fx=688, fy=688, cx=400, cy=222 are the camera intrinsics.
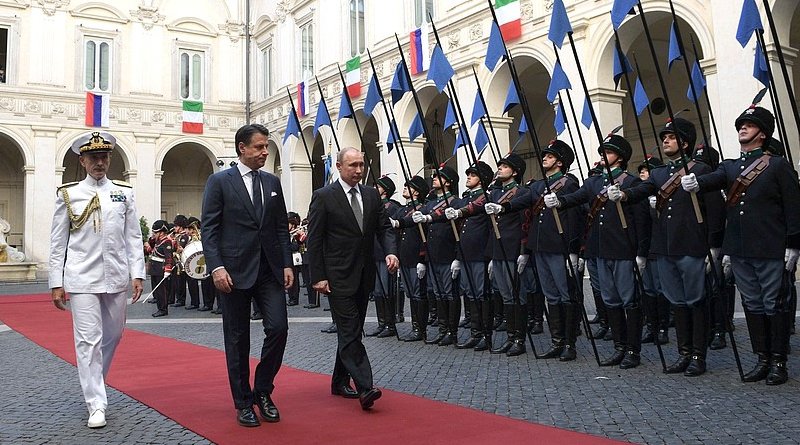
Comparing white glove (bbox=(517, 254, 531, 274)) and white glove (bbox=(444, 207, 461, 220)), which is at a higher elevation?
white glove (bbox=(444, 207, 461, 220))

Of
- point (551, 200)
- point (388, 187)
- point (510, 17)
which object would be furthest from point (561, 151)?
point (510, 17)

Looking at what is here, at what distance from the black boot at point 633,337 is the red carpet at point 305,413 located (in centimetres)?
194

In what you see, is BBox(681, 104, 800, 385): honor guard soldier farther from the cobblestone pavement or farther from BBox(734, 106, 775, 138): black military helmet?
the cobblestone pavement

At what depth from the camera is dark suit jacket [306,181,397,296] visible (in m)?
4.65

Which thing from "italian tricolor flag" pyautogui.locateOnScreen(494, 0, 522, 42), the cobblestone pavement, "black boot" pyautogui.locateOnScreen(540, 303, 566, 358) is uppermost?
"italian tricolor flag" pyautogui.locateOnScreen(494, 0, 522, 42)

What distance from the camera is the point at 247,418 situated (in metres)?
4.08

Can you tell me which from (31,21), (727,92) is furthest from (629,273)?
(31,21)

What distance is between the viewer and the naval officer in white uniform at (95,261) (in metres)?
4.26

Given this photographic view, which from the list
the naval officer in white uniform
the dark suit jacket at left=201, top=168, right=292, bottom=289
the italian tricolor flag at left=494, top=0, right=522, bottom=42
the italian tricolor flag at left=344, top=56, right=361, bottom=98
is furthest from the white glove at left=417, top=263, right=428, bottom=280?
the italian tricolor flag at left=344, top=56, right=361, bottom=98

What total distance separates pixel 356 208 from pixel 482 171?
9.90ft

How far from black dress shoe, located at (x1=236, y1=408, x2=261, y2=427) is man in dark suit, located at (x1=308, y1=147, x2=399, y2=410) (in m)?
0.68

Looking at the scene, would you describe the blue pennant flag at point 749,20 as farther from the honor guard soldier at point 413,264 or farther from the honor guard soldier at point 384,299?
the honor guard soldier at point 384,299

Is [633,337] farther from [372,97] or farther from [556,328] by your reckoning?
[372,97]

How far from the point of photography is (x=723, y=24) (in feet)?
38.7
